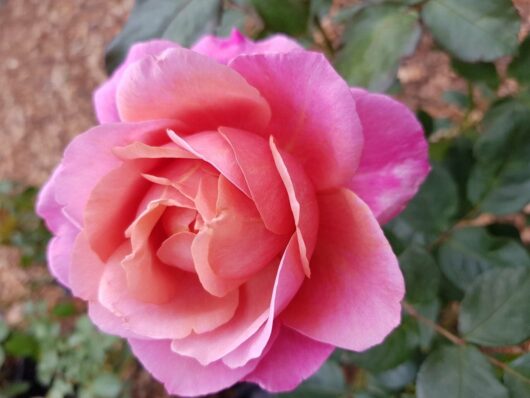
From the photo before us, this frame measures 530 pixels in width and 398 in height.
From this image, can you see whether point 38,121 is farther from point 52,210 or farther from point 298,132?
point 298,132

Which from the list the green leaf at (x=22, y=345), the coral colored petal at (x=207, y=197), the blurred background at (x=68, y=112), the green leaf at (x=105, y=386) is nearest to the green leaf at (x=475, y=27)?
the blurred background at (x=68, y=112)

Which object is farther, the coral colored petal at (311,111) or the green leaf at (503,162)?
the green leaf at (503,162)

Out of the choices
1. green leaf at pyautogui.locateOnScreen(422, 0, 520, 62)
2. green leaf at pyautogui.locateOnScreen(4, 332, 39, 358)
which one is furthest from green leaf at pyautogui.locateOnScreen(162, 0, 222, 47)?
green leaf at pyautogui.locateOnScreen(4, 332, 39, 358)

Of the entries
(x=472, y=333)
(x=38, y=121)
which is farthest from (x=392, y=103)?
(x=38, y=121)

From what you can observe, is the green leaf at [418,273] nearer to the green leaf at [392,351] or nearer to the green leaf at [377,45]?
the green leaf at [392,351]

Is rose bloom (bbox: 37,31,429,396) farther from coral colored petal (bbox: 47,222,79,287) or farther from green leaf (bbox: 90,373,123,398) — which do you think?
green leaf (bbox: 90,373,123,398)

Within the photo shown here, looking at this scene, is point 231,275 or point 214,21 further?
point 214,21
